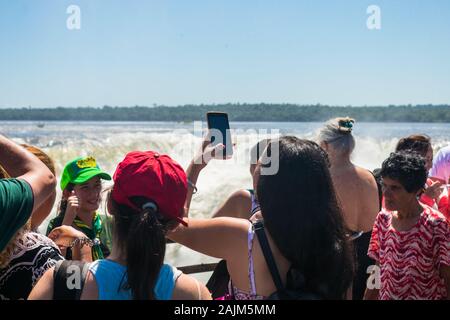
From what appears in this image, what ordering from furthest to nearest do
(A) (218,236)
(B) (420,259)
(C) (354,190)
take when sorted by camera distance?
(C) (354,190), (B) (420,259), (A) (218,236)

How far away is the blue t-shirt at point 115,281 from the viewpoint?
1.81 m

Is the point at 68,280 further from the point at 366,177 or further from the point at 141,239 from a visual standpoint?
the point at 366,177

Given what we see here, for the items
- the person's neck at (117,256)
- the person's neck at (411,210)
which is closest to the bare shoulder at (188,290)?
the person's neck at (117,256)

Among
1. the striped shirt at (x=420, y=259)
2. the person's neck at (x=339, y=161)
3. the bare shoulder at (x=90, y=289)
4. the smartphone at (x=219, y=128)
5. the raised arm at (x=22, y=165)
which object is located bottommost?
the striped shirt at (x=420, y=259)

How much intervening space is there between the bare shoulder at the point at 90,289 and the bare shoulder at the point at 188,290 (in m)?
0.29

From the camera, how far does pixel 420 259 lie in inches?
109

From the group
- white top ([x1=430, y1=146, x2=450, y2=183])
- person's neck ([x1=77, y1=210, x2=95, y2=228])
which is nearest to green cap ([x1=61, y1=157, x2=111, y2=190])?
person's neck ([x1=77, y1=210, x2=95, y2=228])

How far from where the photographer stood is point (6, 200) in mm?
1698

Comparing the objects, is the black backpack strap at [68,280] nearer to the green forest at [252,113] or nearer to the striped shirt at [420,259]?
the striped shirt at [420,259]

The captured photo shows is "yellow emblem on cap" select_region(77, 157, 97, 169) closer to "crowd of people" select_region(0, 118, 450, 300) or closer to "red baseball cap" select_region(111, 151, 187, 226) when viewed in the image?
"crowd of people" select_region(0, 118, 450, 300)

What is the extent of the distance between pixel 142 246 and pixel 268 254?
52cm

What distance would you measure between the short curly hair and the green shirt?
2080mm

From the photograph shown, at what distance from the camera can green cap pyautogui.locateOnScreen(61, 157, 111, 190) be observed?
3635 millimetres

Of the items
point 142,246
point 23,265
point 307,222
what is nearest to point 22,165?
point 23,265
